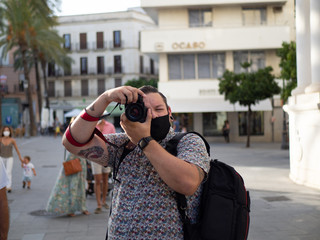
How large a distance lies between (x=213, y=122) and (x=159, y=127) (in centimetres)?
3101

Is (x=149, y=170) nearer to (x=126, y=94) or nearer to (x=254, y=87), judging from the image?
(x=126, y=94)

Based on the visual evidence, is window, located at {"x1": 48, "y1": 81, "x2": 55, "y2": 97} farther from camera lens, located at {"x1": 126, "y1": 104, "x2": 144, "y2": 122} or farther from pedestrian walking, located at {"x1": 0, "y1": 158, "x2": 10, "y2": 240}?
camera lens, located at {"x1": 126, "y1": 104, "x2": 144, "y2": 122}

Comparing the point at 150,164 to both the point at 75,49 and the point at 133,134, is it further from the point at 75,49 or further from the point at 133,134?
the point at 75,49

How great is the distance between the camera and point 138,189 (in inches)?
98.9

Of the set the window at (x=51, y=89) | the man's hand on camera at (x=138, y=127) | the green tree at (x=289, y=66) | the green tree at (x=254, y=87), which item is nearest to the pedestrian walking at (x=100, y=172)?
the man's hand on camera at (x=138, y=127)

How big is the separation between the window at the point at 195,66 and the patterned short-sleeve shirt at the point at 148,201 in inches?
1181

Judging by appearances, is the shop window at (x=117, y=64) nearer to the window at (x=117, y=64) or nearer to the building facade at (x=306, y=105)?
the window at (x=117, y=64)

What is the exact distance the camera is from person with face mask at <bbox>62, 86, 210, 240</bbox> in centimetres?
230

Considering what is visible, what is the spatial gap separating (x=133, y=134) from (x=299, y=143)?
958cm

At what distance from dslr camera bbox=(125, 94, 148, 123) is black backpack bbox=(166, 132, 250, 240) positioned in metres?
0.31

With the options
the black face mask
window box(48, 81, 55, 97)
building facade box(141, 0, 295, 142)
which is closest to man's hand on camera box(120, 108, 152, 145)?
the black face mask

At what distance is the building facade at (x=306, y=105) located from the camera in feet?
34.5

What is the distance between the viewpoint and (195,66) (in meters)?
32.4

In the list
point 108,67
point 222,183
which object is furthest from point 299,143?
point 108,67
